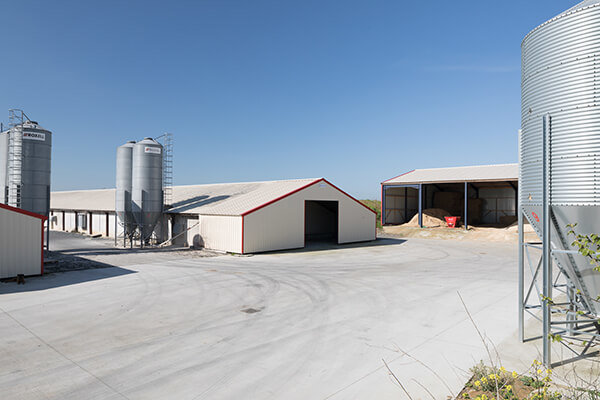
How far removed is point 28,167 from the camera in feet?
69.8

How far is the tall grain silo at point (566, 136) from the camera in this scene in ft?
22.4

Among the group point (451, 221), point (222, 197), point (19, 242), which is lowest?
point (19, 242)

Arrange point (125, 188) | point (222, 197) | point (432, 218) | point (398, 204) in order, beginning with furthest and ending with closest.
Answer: point (398, 204) < point (432, 218) < point (222, 197) < point (125, 188)

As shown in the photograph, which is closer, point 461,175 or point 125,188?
point 125,188

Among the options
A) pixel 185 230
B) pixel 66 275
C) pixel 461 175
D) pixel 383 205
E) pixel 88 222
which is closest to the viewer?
pixel 66 275

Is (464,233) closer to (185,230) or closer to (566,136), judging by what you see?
(185,230)

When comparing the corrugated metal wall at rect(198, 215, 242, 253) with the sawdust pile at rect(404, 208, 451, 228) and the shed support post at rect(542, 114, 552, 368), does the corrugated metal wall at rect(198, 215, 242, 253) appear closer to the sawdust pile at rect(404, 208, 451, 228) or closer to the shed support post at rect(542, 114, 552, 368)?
the shed support post at rect(542, 114, 552, 368)

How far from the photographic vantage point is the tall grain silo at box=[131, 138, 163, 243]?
26469mm

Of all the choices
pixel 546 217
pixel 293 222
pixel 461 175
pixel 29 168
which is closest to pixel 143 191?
pixel 29 168

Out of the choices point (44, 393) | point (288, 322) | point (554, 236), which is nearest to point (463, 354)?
point (554, 236)

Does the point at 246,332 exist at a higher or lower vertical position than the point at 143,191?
lower

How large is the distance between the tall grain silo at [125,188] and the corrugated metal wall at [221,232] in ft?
18.7

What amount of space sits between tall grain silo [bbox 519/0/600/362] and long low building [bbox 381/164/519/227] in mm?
31040

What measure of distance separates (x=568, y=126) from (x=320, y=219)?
29.6 metres
